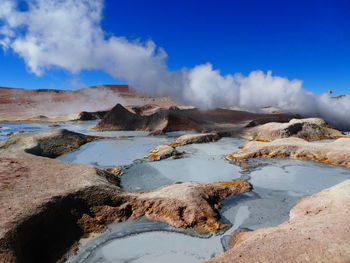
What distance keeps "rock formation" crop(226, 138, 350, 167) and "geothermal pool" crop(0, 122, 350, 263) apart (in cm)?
47

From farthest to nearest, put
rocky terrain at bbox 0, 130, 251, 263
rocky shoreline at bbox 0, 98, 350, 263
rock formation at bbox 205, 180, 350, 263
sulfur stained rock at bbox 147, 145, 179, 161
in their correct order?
sulfur stained rock at bbox 147, 145, 179, 161 < rocky terrain at bbox 0, 130, 251, 263 < rocky shoreline at bbox 0, 98, 350, 263 < rock formation at bbox 205, 180, 350, 263

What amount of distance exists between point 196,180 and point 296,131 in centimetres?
889

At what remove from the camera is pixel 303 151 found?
29.5ft

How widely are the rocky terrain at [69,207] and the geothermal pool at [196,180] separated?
0.86 feet

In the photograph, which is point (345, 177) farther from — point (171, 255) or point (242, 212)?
point (171, 255)

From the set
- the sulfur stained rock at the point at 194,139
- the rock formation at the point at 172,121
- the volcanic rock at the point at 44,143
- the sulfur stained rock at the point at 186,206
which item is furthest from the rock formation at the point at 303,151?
the volcanic rock at the point at 44,143

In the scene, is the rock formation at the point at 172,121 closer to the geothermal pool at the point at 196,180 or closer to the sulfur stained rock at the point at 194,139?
the sulfur stained rock at the point at 194,139

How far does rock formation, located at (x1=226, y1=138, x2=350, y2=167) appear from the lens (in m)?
8.16

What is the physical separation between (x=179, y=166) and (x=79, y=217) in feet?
13.9

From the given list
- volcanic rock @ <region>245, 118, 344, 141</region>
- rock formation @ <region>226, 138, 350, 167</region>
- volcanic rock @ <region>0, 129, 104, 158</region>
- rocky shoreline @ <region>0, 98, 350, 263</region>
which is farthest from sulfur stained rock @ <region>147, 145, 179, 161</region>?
volcanic rock @ <region>245, 118, 344, 141</region>

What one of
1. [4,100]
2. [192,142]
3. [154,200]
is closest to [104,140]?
[192,142]

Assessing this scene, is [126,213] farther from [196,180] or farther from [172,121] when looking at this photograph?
[172,121]

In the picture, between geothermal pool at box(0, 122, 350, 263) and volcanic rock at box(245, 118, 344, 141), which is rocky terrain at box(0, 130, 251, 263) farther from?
volcanic rock at box(245, 118, 344, 141)

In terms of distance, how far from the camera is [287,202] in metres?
5.21
